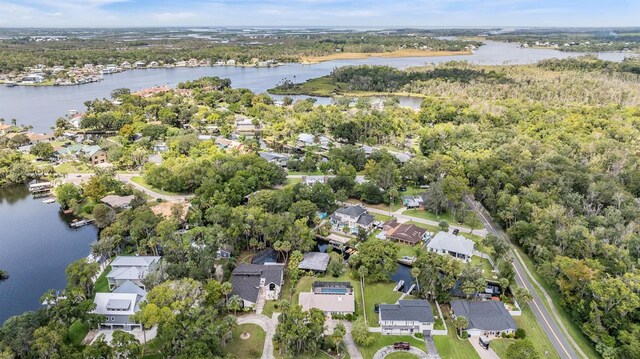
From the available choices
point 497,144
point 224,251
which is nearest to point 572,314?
point 224,251

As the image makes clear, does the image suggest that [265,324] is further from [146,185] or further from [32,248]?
[146,185]

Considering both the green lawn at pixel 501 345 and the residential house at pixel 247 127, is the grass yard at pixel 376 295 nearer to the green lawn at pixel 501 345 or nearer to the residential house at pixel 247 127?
the green lawn at pixel 501 345

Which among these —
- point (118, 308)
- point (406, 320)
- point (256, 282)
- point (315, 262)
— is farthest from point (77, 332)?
point (406, 320)

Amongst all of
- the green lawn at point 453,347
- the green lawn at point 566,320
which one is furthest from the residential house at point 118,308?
the green lawn at point 566,320

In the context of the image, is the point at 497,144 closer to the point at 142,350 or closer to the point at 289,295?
the point at 289,295

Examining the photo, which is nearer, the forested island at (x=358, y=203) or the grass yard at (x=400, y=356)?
the grass yard at (x=400, y=356)

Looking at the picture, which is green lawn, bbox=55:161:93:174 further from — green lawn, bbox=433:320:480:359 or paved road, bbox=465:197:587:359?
paved road, bbox=465:197:587:359
